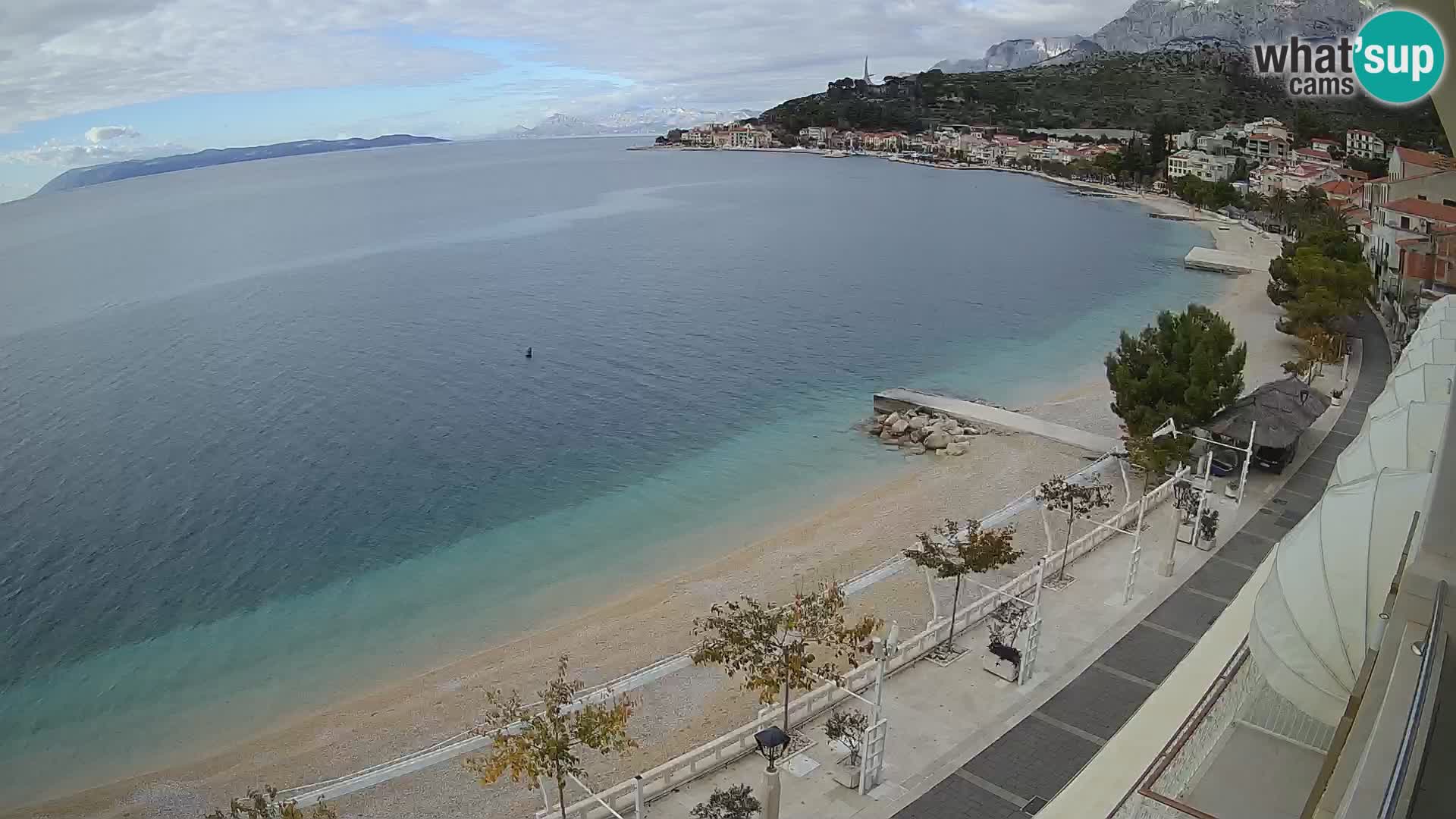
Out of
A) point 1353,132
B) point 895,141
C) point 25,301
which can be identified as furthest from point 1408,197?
point 895,141

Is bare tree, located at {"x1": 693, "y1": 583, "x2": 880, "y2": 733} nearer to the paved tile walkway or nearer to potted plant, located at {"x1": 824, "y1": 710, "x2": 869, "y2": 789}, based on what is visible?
potted plant, located at {"x1": 824, "y1": 710, "x2": 869, "y2": 789}

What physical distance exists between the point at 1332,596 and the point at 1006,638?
7.74 metres

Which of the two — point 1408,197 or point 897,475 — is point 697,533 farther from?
point 1408,197

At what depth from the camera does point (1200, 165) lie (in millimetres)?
98812

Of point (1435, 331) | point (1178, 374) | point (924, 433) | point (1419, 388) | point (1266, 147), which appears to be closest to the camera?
point (1419, 388)

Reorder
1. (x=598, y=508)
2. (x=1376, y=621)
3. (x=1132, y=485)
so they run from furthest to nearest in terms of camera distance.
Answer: (x=598, y=508)
(x=1132, y=485)
(x=1376, y=621)

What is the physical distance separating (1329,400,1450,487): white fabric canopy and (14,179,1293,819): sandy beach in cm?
860

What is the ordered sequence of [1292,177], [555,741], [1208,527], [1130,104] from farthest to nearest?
[1130,104] → [1292,177] → [1208,527] → [555,741]

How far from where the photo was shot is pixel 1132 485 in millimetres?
22500

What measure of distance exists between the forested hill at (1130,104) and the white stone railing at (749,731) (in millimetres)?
114539

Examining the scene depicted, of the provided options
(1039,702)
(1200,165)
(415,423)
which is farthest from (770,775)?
(1200,165)

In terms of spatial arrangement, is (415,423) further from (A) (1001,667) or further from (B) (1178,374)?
(B) (1178,374)

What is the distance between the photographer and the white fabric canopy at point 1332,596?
263 inches

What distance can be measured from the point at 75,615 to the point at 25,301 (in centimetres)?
5269
